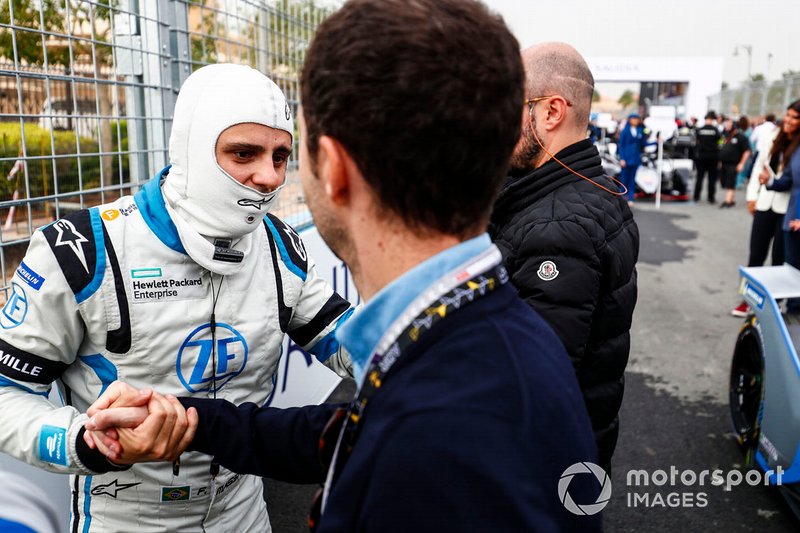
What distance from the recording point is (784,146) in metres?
6.00

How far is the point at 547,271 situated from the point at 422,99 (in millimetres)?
1149

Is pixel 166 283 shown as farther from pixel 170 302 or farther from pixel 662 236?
pixel 662 236

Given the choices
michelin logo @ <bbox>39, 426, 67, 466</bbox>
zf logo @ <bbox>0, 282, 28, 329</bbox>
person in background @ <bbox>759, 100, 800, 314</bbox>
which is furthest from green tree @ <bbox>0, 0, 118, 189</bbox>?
person in background @ <bbox>759, 100, 800, 314</bbox>

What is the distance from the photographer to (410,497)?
0.76m

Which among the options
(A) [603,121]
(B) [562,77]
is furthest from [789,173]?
(A) [603,121]

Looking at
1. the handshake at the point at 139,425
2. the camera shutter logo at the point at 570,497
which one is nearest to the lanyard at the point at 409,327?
the camera shutter logo at the point at 570,497

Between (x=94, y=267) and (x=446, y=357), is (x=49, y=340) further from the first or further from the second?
(x=446, y=357)

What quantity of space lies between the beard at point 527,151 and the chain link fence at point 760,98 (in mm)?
20366

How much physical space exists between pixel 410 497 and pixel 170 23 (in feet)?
8.68

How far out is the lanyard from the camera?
857 mm

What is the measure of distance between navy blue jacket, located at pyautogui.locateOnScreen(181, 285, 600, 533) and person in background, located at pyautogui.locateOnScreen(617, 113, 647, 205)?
13.8m

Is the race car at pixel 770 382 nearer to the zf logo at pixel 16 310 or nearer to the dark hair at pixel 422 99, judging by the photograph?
the dark hair at pixel 422 99

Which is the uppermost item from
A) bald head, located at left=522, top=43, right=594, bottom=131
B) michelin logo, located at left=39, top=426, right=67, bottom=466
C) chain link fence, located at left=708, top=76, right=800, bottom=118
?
chain link fence, located at left=708, top=76, right=800, bottom=118

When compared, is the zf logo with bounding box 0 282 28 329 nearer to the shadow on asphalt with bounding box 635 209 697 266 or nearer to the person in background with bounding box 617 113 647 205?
the shadow on asphalt with bounding box 635 209 697 266
